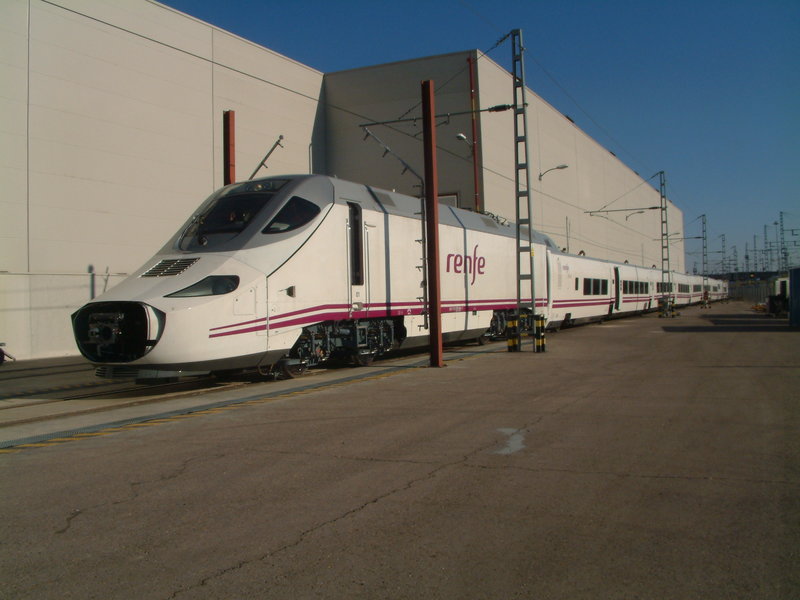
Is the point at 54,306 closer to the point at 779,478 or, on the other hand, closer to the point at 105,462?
the point at 105,462

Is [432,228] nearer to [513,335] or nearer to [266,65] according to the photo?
[513,335]

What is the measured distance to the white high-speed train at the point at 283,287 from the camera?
10047 millimetres

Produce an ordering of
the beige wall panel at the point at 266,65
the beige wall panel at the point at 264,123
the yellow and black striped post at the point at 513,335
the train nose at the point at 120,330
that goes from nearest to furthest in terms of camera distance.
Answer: the train nose at the point at 120,330 → the yellow and black striped post at the point at 513,335 → the beige wall panel at the point at 264,123 → the beige wall panel at the point at 266,65

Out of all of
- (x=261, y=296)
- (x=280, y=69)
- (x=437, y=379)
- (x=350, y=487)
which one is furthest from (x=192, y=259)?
(x=280, y=69)

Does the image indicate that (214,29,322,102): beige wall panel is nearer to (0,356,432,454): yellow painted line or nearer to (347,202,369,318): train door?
(347,202,369,318): train door

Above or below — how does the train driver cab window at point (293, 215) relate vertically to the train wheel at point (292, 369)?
above

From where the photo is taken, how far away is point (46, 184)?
20484mm

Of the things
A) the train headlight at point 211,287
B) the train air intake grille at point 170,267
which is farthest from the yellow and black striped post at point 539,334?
the train air intake grille at point 170,267

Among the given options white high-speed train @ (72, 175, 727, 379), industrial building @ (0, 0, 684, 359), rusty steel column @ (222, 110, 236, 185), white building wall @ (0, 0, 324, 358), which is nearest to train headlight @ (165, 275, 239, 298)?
white high-speed train @ (72, 175, 727, 379)

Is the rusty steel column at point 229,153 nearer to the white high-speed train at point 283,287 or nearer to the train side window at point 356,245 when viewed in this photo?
the white high-speed train at point 283,287

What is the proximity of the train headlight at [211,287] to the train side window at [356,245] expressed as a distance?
316 centimetres

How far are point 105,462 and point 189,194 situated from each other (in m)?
20.5

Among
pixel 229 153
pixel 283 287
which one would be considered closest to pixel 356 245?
pixel 283 287

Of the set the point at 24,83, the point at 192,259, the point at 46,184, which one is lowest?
the point at 192,259
